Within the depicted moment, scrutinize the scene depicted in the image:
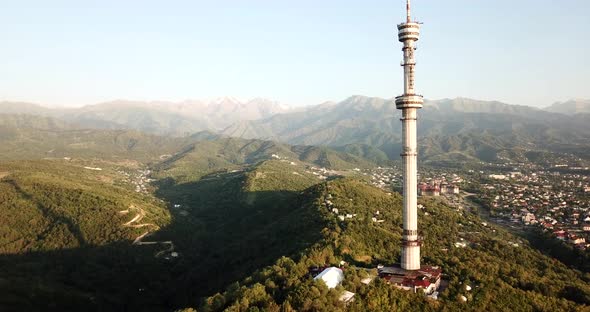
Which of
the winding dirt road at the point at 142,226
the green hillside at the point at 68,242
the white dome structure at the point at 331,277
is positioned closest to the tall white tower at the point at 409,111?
the white dome structure at the point at 331,277

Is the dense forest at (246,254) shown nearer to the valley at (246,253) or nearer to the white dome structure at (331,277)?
the valley at (246,253)

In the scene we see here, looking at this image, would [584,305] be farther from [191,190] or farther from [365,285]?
[191,190]

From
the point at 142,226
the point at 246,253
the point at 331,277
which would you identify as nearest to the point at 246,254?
the point at 246,253

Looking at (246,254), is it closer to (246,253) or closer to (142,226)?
(246,253)

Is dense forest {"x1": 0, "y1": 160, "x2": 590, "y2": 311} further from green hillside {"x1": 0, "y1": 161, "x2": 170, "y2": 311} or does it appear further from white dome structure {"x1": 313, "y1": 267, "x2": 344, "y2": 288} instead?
white dome structure {"x1": 313, "y1": 267, "x2": 344, "y2": 288}

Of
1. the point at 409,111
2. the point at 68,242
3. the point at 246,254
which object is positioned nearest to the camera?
the point at 409,111

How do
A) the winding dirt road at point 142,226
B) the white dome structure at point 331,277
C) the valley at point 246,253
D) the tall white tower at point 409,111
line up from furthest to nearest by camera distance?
the winding dirt road at point 142,226, the tall white tower at point 409,111, the valley at point 246,253, the white dome structure at point 331,277

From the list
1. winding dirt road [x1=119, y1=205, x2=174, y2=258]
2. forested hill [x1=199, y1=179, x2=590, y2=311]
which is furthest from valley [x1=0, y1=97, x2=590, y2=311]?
winding dirt road [x1=119, y1=205, x2=174, y2=258]

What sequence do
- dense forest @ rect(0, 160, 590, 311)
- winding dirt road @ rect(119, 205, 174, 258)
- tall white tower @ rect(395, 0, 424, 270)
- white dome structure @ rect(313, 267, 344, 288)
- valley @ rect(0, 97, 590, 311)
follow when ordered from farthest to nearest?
winding dirt road @ rect(119, 205, 174, 258), tall white tower @ rect(395, 0, 424, 270), valley @ rect(0, 97, 590, 311), dense forest @ rect(0, 160, 590, 311), white dome structure @ rect(313, 267, 344, 288)
